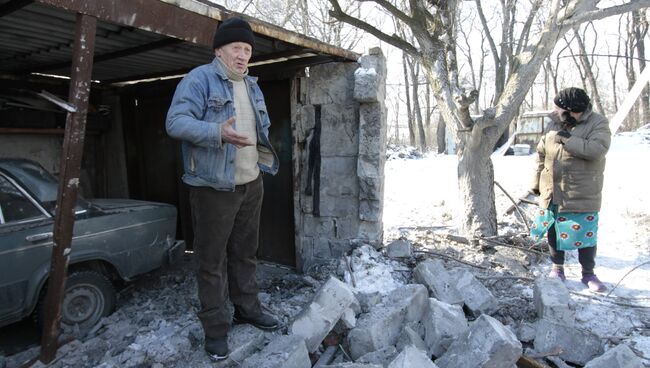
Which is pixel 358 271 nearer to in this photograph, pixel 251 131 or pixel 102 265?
pixel 251 131

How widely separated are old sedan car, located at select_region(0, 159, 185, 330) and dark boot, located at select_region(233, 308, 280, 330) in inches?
54.8

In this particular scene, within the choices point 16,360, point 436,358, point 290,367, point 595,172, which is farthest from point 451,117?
point 16,360

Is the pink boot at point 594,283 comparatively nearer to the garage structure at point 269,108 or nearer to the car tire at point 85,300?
the garage structure at point 269,108

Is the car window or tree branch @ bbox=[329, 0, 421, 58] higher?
tree branch @ bbox=[329, 0, 421, 58]

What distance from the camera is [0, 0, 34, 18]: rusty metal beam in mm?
2871

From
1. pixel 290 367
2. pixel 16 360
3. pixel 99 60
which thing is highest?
pixel 99 60

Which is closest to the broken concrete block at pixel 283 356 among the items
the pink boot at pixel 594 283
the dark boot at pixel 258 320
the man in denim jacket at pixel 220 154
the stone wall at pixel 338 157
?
the man in denim jacket at pixel 220 154

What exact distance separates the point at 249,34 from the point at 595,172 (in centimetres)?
325

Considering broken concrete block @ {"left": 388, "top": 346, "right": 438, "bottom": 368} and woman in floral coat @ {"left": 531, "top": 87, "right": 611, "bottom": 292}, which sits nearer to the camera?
broken concrete block @ {"left": 388, "top": 346, "right": 438, "bottom": 368}

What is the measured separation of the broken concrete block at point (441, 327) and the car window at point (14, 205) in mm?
3112

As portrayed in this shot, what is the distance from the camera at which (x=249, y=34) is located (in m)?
2.69

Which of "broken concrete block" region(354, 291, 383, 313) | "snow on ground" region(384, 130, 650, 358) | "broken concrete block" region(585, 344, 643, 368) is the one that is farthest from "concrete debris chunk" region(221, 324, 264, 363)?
"snow on ground" region(384, 130, 650, 358)

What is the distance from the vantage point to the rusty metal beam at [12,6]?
9.42 ft

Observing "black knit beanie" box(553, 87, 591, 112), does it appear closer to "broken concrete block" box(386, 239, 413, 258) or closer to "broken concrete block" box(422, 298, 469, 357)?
"broken concrete block" box(386, 239, 413, 258)
